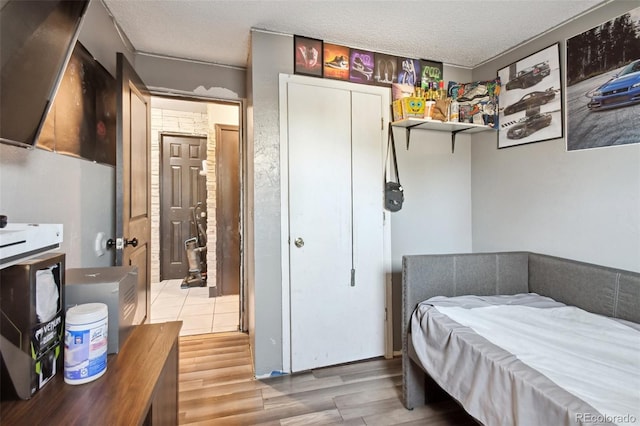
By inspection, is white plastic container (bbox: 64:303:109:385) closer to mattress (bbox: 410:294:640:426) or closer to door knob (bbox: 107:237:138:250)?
door knob (bbox: 107:237:138:250)

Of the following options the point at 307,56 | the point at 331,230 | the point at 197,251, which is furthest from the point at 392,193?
the point at 197,251

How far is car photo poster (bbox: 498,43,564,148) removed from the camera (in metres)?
2.03

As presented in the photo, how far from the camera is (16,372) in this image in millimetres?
738

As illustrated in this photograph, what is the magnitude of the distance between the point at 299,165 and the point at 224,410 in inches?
62.6

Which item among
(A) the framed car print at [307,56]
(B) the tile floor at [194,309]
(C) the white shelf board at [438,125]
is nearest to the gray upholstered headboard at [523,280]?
(C) the white shelf board at [438,125]

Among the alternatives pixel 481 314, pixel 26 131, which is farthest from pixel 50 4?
pixel 481 314

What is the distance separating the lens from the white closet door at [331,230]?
2164 mm

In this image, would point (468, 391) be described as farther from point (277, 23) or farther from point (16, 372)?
point (277, 23)

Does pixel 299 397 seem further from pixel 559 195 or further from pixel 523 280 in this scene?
pixel 559 195

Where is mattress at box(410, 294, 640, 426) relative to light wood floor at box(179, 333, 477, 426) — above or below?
above

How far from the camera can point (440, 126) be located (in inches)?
96.4

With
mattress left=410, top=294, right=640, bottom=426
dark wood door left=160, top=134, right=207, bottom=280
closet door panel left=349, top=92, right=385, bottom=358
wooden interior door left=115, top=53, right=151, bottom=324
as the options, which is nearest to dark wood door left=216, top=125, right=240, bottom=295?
dark wood door left=160, top=134, right=207, bottom=280

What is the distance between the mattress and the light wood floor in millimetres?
382

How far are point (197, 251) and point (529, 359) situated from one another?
4251 mm
